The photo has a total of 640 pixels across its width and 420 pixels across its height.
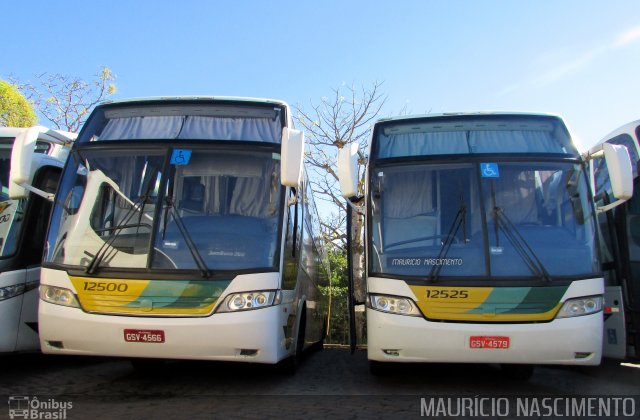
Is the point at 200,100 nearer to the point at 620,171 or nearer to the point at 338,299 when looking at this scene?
the point at 620,171

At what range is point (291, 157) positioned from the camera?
593 cm

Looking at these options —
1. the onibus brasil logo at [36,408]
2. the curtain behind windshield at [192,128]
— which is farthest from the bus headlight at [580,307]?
the onibus brasil logo at [36,408]

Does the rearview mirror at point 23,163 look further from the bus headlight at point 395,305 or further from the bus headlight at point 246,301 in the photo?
the bus headlight at point 395,305

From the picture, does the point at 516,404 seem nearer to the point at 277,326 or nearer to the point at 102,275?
the point at 277,326

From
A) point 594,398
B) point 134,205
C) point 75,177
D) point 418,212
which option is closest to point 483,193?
point 418,212

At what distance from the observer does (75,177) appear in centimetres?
625

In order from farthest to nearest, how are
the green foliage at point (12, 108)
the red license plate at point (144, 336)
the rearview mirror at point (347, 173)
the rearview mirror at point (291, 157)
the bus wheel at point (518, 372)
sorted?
the green foliage at point (12, 108) < the bus wheel at point (518, 372) < the rearview mirror at point (347, 173) < the rearview mirror at point (291, 157) < the red license plate at point (144, 336)

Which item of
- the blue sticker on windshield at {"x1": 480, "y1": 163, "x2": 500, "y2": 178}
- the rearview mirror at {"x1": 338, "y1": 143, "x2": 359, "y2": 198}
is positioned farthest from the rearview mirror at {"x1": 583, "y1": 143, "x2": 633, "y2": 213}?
the rearview mirror at {"x1": 338, "y1": 143, "x2": 359, "y2": 198}

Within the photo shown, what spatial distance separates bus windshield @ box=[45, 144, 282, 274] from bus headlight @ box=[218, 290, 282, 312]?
282 millimetres

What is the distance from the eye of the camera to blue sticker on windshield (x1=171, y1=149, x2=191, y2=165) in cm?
615
